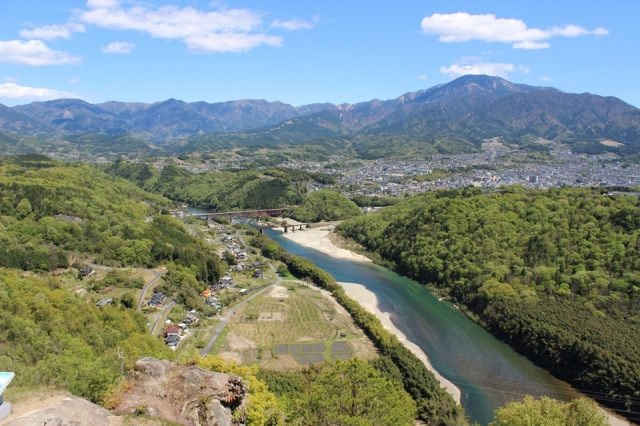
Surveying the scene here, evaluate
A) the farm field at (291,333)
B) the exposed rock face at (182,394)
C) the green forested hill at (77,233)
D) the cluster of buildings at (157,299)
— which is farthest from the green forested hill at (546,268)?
the cluster of buildings at (157,299)

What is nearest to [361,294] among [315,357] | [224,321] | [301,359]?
[224,321]

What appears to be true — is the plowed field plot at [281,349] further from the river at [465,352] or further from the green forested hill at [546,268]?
the green forested hill at [546,268]

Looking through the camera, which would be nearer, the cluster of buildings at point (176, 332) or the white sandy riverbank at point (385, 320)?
the white sandy riverbank at point (385, 320)

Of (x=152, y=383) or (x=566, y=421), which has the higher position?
(x=152, y=383)

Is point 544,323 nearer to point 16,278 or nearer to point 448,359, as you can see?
point 448,359

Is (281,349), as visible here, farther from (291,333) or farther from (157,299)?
(157,299)

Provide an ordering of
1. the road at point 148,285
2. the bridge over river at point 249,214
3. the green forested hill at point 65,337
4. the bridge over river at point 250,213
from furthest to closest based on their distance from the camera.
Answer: the bridge over river at point 250,213 < the bridge over river at point 249,214 < the road at point 148,285 < the green forested hill at point 65,337

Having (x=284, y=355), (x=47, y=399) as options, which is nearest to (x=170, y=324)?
(x=284, y=355)

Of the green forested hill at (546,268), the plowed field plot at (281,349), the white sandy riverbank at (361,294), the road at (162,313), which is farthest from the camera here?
the road at (162,313)

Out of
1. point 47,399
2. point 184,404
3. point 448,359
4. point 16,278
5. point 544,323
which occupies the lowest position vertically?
point 448,359
